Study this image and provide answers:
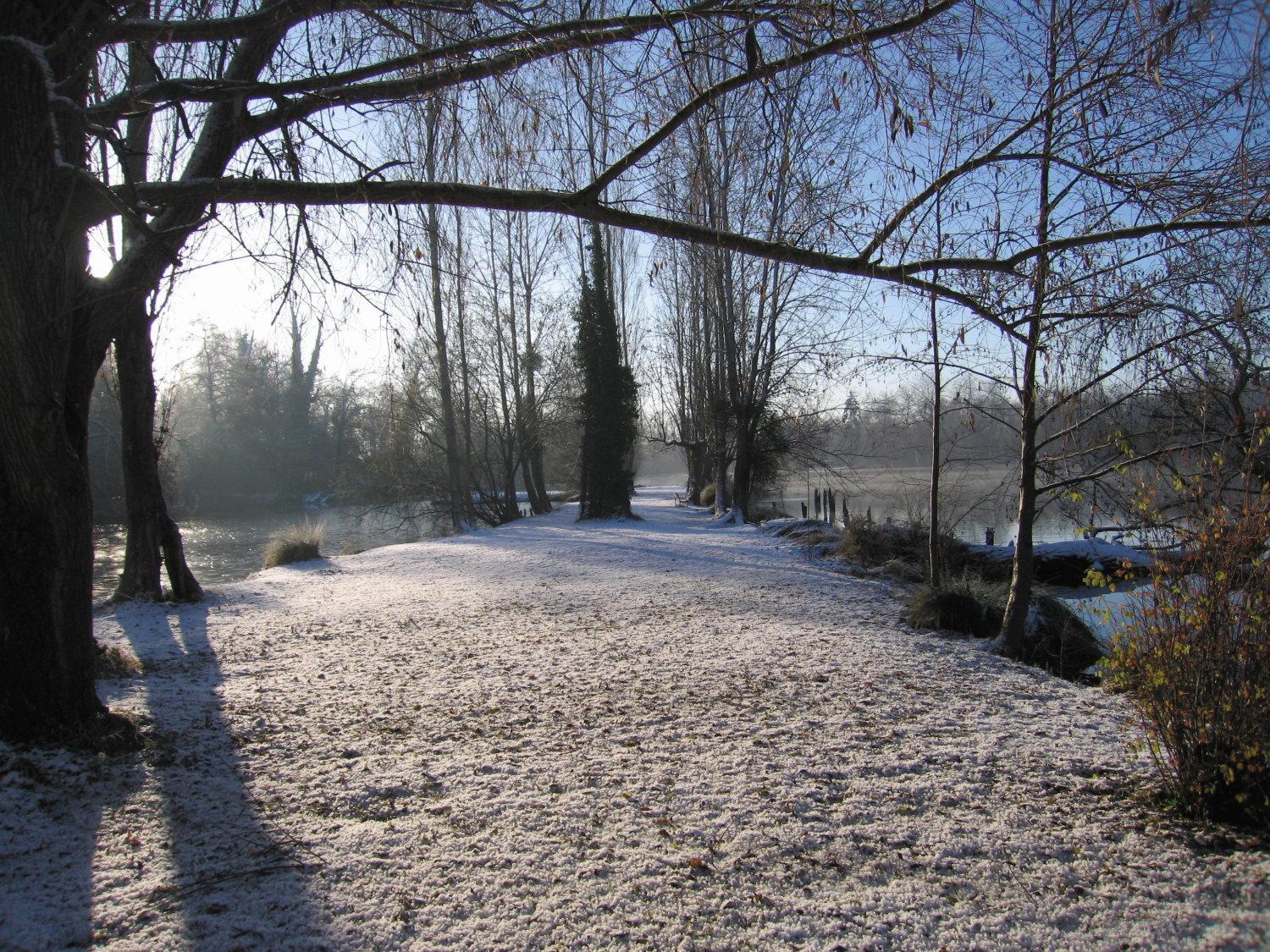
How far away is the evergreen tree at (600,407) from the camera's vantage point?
765 inches

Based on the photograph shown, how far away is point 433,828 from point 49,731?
1.91 metres

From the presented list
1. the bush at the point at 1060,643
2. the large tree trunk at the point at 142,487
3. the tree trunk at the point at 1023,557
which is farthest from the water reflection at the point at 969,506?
the large tree trunk at the point at 142,487

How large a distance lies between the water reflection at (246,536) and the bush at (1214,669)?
12510mm

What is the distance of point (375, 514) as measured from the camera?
926 inches

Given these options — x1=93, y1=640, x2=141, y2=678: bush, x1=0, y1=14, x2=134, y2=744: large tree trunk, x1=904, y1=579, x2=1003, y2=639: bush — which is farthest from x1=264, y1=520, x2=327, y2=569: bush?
x1=904, y1=579, x2=1003, y2=639: bush

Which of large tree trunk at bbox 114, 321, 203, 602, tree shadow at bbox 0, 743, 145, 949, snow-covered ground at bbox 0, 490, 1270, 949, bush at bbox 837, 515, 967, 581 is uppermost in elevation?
large tree trunk at bbox 114, 321, 203, 602

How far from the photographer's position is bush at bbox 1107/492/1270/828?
269 cm

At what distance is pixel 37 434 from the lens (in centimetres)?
313

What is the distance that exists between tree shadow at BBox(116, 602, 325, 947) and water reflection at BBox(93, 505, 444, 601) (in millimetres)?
8517

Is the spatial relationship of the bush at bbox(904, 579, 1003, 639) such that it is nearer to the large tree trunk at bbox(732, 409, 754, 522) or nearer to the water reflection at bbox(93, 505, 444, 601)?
the large tree trunk at bbox(732, 409, 754, 522)

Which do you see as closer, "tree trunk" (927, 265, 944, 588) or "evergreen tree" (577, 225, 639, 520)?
"tree trunk" (927, 265, 944, 588)

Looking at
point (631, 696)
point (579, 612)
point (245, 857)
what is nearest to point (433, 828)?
point (245, 857)

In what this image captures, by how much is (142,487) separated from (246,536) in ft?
52.4

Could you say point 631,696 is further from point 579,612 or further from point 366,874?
point 579,612
